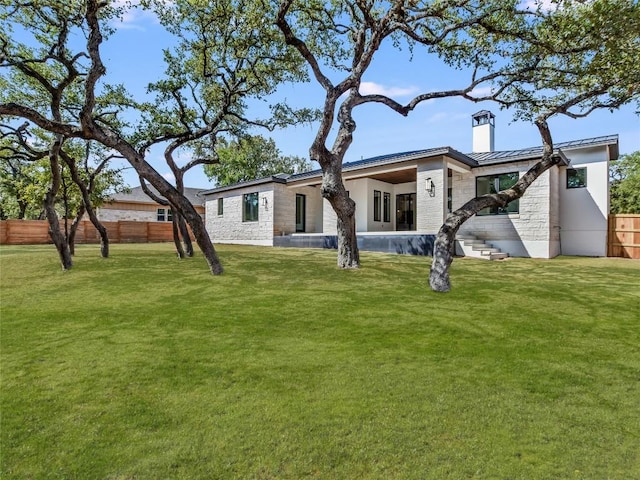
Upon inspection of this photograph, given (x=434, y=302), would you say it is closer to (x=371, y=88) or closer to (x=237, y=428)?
(x=237, y=428)

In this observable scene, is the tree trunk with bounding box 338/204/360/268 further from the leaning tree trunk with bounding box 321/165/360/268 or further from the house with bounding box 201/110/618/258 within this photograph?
the house with bounding box 201/110/618/258

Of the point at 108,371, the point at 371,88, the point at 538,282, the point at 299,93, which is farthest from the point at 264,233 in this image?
the point at 108,371

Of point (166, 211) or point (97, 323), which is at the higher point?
point (166, 211)

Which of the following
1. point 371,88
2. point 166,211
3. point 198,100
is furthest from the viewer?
point 166,211

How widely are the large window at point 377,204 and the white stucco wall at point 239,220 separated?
5082mm

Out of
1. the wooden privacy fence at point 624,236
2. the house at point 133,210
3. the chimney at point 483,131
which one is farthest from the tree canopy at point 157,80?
the house at point 133,210

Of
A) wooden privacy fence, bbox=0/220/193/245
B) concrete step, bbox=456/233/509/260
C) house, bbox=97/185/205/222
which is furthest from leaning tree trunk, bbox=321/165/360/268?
house, bbox=97/185/205/222

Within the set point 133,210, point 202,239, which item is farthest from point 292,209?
point 133,210

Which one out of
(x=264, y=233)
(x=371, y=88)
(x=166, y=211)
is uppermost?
(x=371, y=88)

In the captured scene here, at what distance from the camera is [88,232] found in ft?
70.0

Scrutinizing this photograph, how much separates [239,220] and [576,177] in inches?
621

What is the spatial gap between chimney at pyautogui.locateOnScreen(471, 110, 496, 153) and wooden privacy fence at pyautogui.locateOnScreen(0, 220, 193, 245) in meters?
19.5

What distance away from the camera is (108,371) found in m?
3.07

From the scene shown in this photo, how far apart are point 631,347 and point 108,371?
5.24 m
